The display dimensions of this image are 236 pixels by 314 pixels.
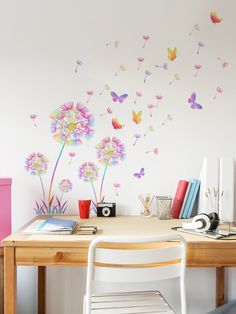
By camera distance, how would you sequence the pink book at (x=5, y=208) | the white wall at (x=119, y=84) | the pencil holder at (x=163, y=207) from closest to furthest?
the pink book at (x=5, y=208) < the pencil holder at (x=163, y=207) < the white wall at (x=119, y=84)

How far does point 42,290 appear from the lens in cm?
248

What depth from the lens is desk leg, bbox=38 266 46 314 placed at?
8.07 feet

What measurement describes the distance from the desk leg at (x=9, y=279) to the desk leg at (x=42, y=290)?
637 millimetres

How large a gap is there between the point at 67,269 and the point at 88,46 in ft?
4.46

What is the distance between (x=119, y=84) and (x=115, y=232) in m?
0.94

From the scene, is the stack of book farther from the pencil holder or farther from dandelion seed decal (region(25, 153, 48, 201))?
dandelion seed decal (region(25, 153, 48, 201))

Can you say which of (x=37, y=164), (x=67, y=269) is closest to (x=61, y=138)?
(x=37, y=164)

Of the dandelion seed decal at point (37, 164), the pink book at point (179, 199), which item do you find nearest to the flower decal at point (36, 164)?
the dandelion seed decal at point (37, 164)

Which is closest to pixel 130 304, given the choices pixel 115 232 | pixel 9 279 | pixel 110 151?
pixel 115 232

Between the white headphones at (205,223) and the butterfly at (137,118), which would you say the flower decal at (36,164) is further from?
the white headphones at (205,223)

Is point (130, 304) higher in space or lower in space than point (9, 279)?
lower

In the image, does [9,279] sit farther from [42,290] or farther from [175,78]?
[175,78]

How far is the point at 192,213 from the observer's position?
247 cm

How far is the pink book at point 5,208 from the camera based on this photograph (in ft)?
7.34
